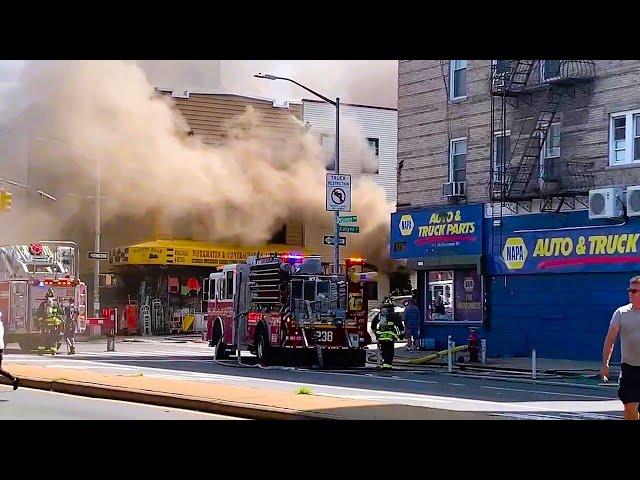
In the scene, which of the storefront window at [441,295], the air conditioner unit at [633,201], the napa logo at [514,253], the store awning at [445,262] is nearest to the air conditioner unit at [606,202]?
the air conditioner unit at [633,201]

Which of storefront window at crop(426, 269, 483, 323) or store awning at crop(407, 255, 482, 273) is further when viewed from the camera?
storefront window at crop(426, 269, 483, 323)

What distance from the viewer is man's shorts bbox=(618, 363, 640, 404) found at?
10.5 m

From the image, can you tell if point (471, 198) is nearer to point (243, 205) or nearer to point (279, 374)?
point (279, 374)

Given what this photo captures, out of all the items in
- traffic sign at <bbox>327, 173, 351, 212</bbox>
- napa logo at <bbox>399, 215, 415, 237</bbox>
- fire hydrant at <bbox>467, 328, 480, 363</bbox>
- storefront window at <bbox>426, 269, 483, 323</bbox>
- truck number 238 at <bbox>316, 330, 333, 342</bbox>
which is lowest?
fire hydrant at <bbox>467, 328, 480, 363</bbox>

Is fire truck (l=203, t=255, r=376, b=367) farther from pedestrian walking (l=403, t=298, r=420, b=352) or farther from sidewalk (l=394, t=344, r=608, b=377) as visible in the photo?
pedestrian walking (l=403, t=298, r=420, b=352)

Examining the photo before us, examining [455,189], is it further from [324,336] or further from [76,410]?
[76,410]

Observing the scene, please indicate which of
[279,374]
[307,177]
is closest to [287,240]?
[307,177]

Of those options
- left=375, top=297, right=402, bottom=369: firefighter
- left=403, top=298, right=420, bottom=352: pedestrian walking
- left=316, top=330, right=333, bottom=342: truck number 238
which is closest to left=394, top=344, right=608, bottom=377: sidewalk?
left=375, top=297, right=402, bottom=369: firefighter

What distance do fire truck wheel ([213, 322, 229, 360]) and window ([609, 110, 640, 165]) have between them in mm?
9769

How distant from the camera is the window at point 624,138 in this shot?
2489cm

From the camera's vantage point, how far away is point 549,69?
2688 cm

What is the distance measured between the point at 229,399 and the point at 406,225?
56.2 feet

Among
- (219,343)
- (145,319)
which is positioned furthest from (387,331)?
(145,319)
